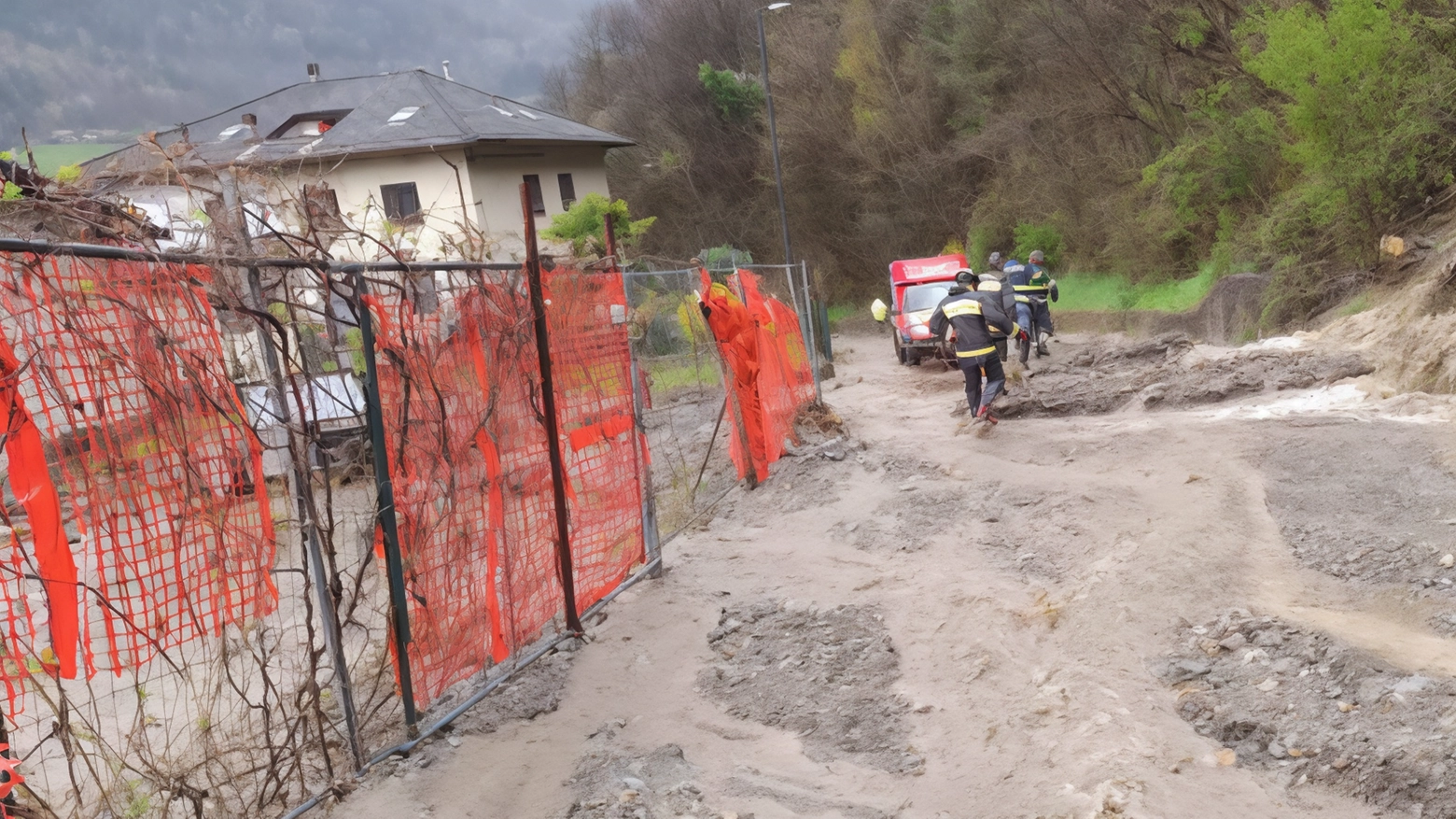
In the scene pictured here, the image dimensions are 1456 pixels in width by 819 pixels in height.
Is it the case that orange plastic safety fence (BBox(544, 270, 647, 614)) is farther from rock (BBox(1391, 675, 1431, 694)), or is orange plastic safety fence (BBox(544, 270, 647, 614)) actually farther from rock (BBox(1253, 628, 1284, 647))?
rock (BBox(1391, 675, 1431, 694))

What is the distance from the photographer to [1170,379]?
12711 mm

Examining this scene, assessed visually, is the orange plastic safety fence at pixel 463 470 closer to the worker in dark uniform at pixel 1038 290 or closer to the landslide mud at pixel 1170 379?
the landslide mud at pixel 1170 379

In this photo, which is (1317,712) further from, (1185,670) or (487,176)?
(487,176)

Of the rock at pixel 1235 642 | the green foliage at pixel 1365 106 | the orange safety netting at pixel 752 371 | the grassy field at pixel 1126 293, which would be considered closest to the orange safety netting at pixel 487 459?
the orange safety netting at pixel 752 371

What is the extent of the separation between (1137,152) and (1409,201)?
47.1 ft

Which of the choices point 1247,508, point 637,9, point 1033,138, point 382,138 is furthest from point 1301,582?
point 637,9

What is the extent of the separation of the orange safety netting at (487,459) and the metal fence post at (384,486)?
0.32 feet

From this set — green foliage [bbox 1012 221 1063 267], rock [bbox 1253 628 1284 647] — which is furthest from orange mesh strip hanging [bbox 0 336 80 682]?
green foliage [bbox 1012 221 1063 267]

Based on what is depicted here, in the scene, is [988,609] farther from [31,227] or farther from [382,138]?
[382,138]

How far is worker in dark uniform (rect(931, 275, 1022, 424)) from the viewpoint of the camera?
1148cm

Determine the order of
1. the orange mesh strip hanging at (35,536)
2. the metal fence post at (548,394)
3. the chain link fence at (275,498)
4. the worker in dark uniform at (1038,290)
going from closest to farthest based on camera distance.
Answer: the orange mesh strip hanging at (35,536) < the chain link fence at (275,498) < the metal fence post at (548,394) < the worker in dark uniform at (1038,290)

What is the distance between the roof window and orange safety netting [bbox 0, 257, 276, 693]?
32863 millimetres

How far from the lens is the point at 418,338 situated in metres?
5.01

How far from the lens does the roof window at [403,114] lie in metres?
34.6
